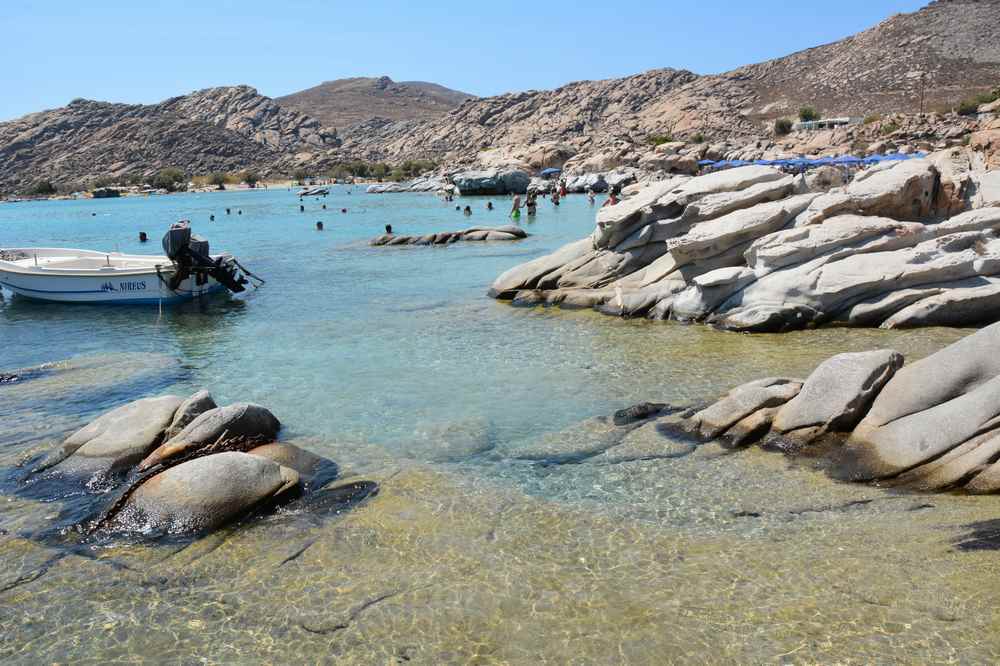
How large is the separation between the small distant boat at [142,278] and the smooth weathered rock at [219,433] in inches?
Result: 694

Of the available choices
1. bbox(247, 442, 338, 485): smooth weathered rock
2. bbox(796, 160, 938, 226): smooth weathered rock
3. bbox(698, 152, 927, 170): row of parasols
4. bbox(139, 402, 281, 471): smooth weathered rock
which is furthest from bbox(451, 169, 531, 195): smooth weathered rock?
bbox(247, 442, 338, 485): smooth weathered rock

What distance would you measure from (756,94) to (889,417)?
157m

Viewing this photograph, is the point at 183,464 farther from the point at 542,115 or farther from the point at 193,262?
the point at 542,115

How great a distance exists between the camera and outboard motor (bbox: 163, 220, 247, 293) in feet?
92.4

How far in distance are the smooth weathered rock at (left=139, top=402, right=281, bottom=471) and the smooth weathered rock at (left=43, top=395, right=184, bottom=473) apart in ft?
1.17

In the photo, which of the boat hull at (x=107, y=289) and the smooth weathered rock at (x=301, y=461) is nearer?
the smooth weathered rock at (x=301, y=461)

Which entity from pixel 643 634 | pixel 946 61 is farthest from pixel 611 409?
pixel 946 61

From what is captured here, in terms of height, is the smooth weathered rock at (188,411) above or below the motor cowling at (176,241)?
below

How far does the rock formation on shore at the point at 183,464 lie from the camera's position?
9789mm

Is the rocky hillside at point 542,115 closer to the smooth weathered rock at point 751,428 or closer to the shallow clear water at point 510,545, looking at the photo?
the shallow clear water at point 510,545

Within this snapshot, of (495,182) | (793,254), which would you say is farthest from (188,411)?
(495,182)

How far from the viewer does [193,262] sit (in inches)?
1123

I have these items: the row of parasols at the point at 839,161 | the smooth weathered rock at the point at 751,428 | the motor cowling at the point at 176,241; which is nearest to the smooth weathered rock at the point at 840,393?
the smooth weathered rock at the point at 751,428

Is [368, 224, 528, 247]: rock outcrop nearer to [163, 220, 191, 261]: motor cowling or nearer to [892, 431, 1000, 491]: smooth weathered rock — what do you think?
[163, 220, 191, 261]: motor cowling
